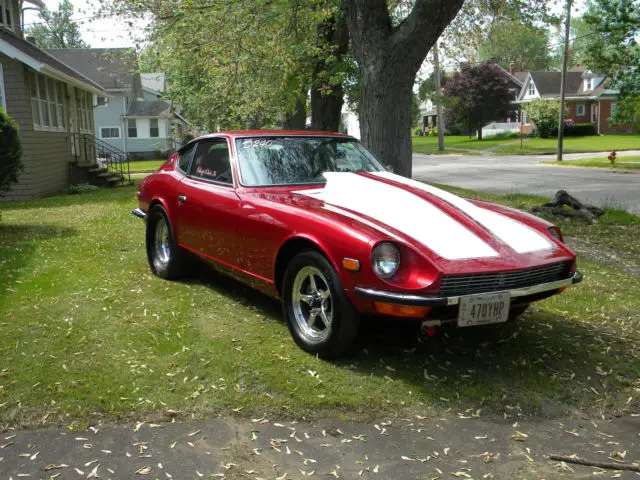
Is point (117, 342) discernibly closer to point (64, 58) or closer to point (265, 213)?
point (265, 213)

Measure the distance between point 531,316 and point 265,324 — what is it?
2278 millimetres

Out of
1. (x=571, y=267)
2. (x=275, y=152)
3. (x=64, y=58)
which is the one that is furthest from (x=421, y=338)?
(x=64, y=58)

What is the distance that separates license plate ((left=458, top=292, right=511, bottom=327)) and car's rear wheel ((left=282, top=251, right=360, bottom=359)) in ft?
2.28

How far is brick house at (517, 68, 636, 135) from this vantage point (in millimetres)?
57781

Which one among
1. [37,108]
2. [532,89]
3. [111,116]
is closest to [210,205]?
[37,108]

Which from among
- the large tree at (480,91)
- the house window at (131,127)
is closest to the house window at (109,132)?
the house window at (131,127)

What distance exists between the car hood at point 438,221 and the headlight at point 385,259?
94 millimetres

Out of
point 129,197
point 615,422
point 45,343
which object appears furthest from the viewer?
point 129,197

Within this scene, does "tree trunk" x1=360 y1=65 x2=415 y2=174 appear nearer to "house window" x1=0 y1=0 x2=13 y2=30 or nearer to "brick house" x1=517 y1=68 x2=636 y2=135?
"house window" x1=0 y1=0 x2=13 y2=30

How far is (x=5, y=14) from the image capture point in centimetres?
1978

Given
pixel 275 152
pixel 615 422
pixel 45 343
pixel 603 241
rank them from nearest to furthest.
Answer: pixel 615 422 → pixel 45 343 → pixel 275 152 → pixel 603 241

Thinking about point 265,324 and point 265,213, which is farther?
point 265,324

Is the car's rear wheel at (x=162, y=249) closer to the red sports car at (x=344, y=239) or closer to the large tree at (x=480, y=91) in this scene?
the red sports car at (x=344, y=239)

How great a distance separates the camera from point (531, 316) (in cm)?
550
